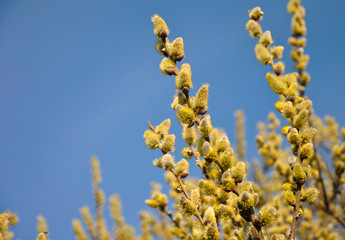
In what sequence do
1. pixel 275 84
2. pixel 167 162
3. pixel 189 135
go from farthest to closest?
pixel 275 84
pixel 189 135
pixel 167 162

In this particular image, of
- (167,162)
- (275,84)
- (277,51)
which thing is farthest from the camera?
(277,51)

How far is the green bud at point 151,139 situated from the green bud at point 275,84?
712 millimetres

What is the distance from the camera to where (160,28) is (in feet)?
4.94

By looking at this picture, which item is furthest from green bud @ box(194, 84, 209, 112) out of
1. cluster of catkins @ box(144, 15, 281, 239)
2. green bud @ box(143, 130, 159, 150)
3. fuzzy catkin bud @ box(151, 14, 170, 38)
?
fuzzy catkin bud @ box(151, 14, 170, 38)

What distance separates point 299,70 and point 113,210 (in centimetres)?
566

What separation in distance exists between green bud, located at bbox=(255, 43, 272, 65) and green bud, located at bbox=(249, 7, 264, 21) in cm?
Result: 25

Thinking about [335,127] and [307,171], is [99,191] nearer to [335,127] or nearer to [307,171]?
[335,127]

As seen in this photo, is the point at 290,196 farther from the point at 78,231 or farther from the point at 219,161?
the point at 78,231

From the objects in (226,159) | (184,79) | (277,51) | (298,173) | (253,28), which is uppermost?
(253,28)

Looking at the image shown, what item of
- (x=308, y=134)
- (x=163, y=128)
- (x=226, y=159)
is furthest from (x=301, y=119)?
(x=163, y=128)

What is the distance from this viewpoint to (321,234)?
4129 mm

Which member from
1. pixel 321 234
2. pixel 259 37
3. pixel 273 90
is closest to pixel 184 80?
pixel 273 90

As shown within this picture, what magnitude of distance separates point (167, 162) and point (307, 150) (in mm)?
679

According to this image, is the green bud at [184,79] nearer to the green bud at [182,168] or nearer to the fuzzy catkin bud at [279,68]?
the green bud at [182,168]
